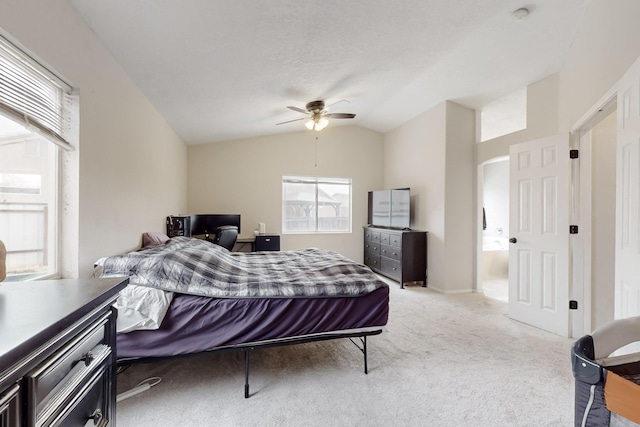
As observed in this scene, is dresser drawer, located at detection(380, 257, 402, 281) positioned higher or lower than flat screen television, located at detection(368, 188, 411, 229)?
lower

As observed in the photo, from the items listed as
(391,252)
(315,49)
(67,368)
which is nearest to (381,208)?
(391,252)

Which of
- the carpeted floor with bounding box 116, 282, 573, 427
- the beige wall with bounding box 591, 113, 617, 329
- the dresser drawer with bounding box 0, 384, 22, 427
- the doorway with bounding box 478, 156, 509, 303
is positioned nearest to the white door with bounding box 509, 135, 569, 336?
the beige wall with bounding box 591, 113, 617, 329

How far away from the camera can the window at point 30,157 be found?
1.45m

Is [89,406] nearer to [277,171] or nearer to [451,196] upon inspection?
[451,196]

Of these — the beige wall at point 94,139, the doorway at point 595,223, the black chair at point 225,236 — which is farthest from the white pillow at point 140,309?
the doorway at point 595,223

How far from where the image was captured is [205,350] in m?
1.94

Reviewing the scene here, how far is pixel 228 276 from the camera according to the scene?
224 cm

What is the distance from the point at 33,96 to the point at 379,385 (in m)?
2.69

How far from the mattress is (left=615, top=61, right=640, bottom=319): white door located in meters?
1.44

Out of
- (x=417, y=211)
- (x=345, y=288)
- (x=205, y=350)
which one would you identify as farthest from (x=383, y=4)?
(x=417, y=211)

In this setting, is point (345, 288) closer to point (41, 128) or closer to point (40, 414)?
point (40, 414)

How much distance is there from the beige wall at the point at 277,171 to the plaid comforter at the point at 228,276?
2914mm

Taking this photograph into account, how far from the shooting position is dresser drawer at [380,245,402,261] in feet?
15.9

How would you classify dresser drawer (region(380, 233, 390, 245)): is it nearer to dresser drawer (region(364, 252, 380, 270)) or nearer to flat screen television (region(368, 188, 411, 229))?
flat screen television (region(368, 188, 411, 229))
